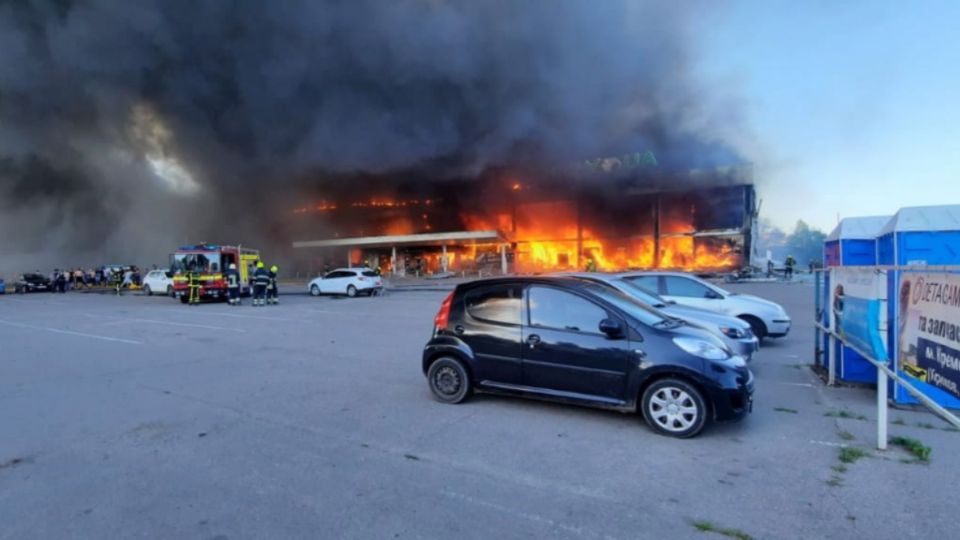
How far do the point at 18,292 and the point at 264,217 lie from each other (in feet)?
69.6

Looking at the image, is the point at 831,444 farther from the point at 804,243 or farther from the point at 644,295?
the point at 804,243

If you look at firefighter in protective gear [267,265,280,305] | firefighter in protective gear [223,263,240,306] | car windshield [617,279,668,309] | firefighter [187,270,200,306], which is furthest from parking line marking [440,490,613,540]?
firefighter [187,270,200,306]

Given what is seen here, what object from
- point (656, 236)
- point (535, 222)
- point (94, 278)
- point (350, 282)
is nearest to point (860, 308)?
point (350, 282)

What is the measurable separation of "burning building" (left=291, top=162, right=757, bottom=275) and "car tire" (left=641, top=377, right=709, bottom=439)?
35.7 metres

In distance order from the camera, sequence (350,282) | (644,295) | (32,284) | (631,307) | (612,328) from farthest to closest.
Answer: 1. (32,284)
2. (350,282)
3. (644,295)
4. (631,307)
5. (612,328)

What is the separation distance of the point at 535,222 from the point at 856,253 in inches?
1702

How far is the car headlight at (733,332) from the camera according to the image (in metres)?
6.37

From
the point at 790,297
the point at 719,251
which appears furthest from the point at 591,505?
the point at 719,251

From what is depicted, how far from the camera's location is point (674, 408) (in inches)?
161

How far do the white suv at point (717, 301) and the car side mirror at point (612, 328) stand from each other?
4197 millimetres

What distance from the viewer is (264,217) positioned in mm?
50625

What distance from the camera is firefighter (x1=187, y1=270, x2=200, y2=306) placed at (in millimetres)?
18828

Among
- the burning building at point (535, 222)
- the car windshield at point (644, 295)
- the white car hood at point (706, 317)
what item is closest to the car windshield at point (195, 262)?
the car windshield at point (644, 295)

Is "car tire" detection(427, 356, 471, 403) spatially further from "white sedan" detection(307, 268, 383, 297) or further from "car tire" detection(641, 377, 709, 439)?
"white sedan" detection(307, 268, 383, 297)
